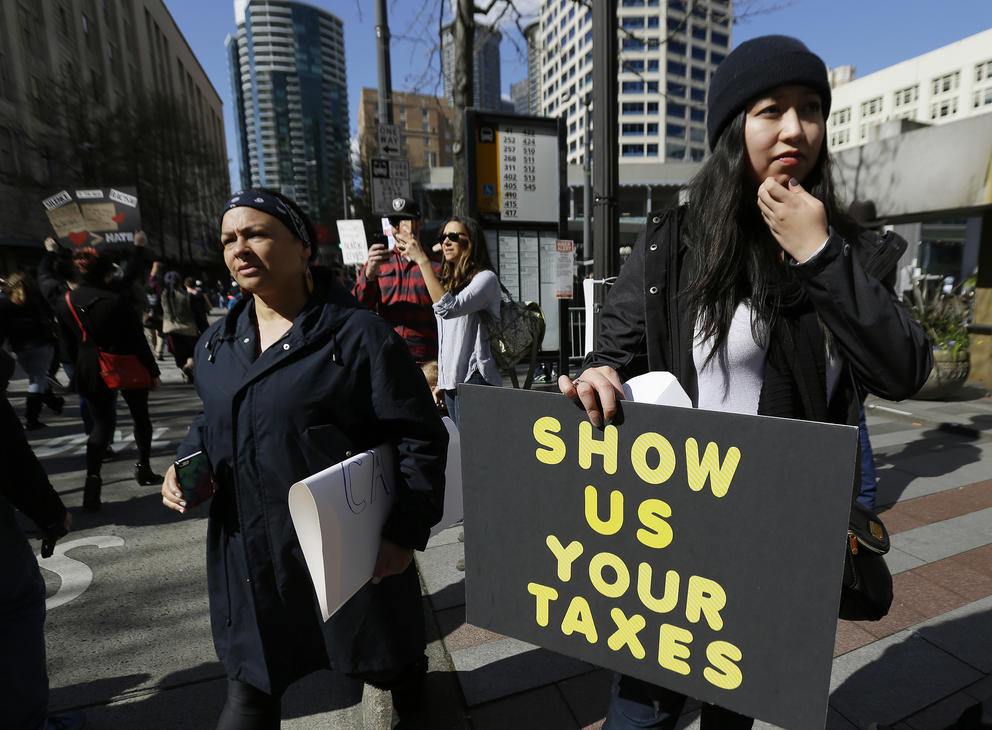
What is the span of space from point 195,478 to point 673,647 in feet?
4.34

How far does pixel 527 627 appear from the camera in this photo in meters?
1.19

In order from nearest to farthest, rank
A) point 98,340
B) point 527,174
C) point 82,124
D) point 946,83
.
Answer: point 98,340, point 527,174, point 82,124, point 946,83

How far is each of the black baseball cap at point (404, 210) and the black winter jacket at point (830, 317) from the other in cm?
223

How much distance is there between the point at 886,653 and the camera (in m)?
2.43

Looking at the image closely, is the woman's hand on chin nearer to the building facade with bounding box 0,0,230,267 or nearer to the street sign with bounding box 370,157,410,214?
the street sign with bounding box 370,157,410,214

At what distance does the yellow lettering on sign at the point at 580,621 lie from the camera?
113cm

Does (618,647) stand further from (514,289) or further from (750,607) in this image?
(514,289)

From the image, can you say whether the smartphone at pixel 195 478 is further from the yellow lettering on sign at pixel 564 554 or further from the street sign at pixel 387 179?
the street sign at pixel 387 179

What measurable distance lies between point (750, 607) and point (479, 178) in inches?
238

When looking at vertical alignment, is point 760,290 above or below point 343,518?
above

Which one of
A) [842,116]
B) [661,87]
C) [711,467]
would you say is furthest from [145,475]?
[661,87]

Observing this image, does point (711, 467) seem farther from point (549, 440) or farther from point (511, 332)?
point (511, 332)

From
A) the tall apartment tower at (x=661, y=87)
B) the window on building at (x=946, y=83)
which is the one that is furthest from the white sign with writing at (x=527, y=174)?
the tall apartment tower at (x=661, y=87)

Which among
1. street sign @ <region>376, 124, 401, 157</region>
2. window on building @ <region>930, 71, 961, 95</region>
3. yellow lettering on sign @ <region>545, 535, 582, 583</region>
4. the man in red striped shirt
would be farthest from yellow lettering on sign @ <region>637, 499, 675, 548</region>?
window on building @ <region>930, 71, 961, 95</region>
